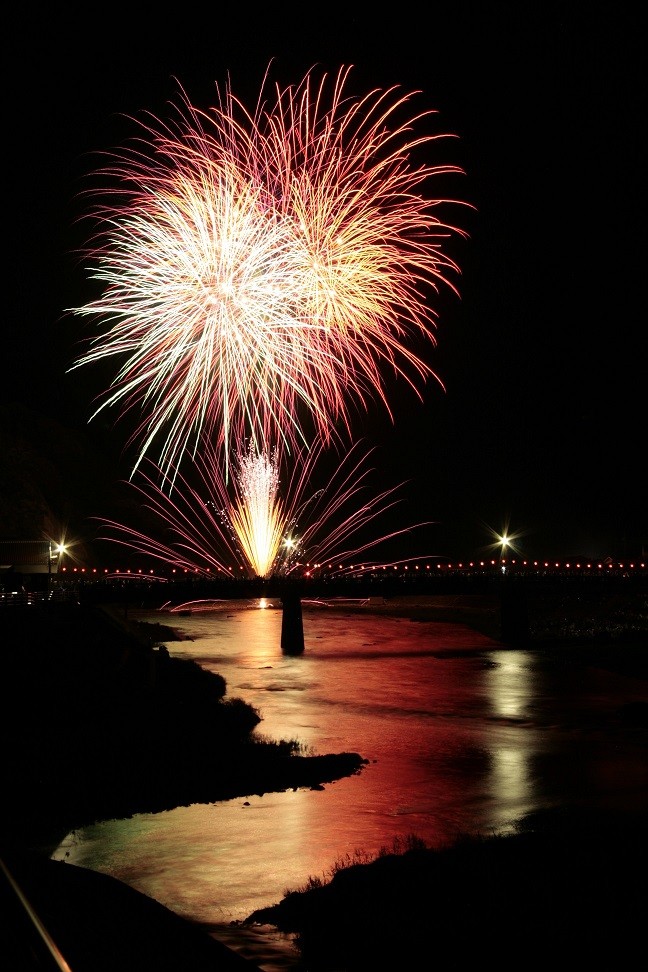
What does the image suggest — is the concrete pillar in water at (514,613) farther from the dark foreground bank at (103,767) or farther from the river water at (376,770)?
the dark foreground bank at (103,767)

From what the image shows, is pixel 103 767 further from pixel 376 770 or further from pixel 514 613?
pixel 514 613

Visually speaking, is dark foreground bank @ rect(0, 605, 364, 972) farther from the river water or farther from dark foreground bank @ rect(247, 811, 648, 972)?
dark foreground bank @ rect(247, 811, 648, 972)

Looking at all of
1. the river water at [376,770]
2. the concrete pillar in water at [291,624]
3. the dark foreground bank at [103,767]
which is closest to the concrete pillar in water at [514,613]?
the river water at [376,770]

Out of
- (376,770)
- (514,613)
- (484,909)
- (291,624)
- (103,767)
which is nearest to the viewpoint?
(484,909)

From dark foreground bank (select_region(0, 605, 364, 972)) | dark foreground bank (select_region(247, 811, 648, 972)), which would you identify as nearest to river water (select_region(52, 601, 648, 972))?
dark foreground bank (select_region(247, 811, 648, 972))

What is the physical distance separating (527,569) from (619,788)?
11650 cm

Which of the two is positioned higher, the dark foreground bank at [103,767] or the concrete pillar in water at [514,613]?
the concrete pillar in water at [514,613]

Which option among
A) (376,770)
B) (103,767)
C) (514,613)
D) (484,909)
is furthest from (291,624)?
(484,909)

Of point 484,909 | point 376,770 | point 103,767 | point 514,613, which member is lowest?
point 376,770

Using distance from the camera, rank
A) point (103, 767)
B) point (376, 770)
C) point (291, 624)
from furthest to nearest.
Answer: point (291, 624), point (376, 770), point (103, 767)

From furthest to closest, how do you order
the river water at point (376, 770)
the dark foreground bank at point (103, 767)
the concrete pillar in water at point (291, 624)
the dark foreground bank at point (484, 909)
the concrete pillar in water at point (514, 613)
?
the concrete pillar in water at point (514, 613) < the concrete pillar in water at point (291, 624) < the river water at point (376, 770) < the dark foreground bank at point (484, 909) < the dark foreground bank at point (103, 767)

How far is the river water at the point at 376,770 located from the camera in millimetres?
22844

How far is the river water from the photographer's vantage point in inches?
899

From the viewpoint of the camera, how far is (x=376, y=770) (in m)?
36.0
